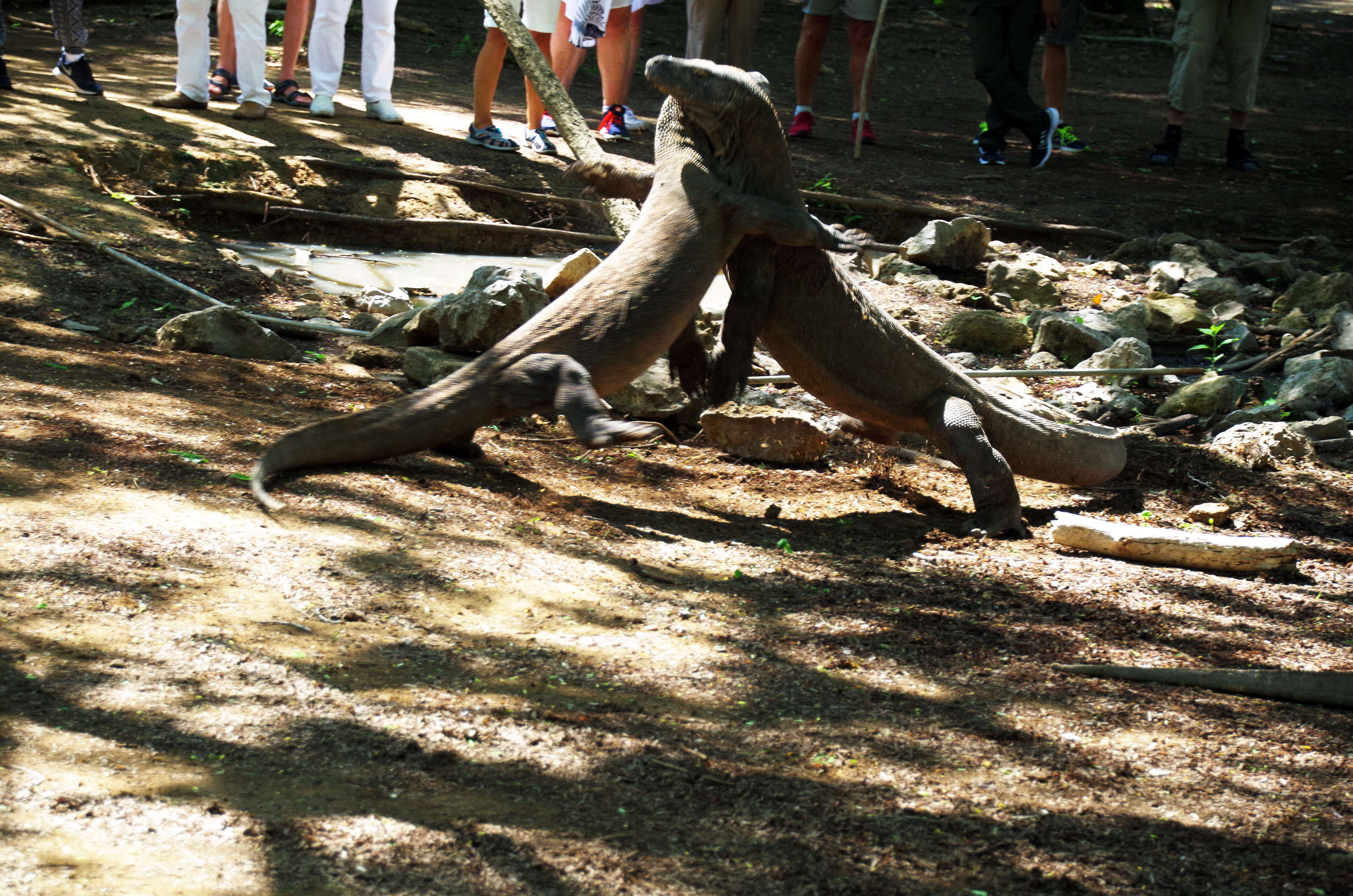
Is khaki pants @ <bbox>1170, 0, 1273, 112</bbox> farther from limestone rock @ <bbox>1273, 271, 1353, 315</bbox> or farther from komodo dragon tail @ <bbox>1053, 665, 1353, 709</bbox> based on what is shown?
komodo dragon tail @ <bbox>1053, 665, 1353, 709</bbox>

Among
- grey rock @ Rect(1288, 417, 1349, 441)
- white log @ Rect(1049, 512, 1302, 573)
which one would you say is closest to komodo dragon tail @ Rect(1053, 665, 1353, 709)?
white log @ Rect(1049, 512, 1302, 573)

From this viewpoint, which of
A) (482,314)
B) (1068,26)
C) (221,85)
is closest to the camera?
(482,314)

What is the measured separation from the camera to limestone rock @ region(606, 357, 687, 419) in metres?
6.26

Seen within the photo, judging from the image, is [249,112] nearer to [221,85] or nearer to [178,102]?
[178,102]

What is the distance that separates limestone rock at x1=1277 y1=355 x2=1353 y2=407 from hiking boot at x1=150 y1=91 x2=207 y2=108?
8.02 m

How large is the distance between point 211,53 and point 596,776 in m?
12.1

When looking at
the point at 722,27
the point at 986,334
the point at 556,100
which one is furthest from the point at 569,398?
the point at 722,27

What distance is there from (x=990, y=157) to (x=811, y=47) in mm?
2173

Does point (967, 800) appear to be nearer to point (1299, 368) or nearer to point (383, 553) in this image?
point (383, 553)

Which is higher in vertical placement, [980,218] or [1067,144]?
Result: [1067,144]

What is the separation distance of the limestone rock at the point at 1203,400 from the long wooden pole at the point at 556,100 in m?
3.32

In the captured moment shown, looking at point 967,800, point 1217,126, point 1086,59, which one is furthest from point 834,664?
point 1086,59

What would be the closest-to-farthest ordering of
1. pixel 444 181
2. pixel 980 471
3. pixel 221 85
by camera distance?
1. pixel 980 471
2. pixel 444 181
3. pixel 221 85

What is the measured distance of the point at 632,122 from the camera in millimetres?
11422
